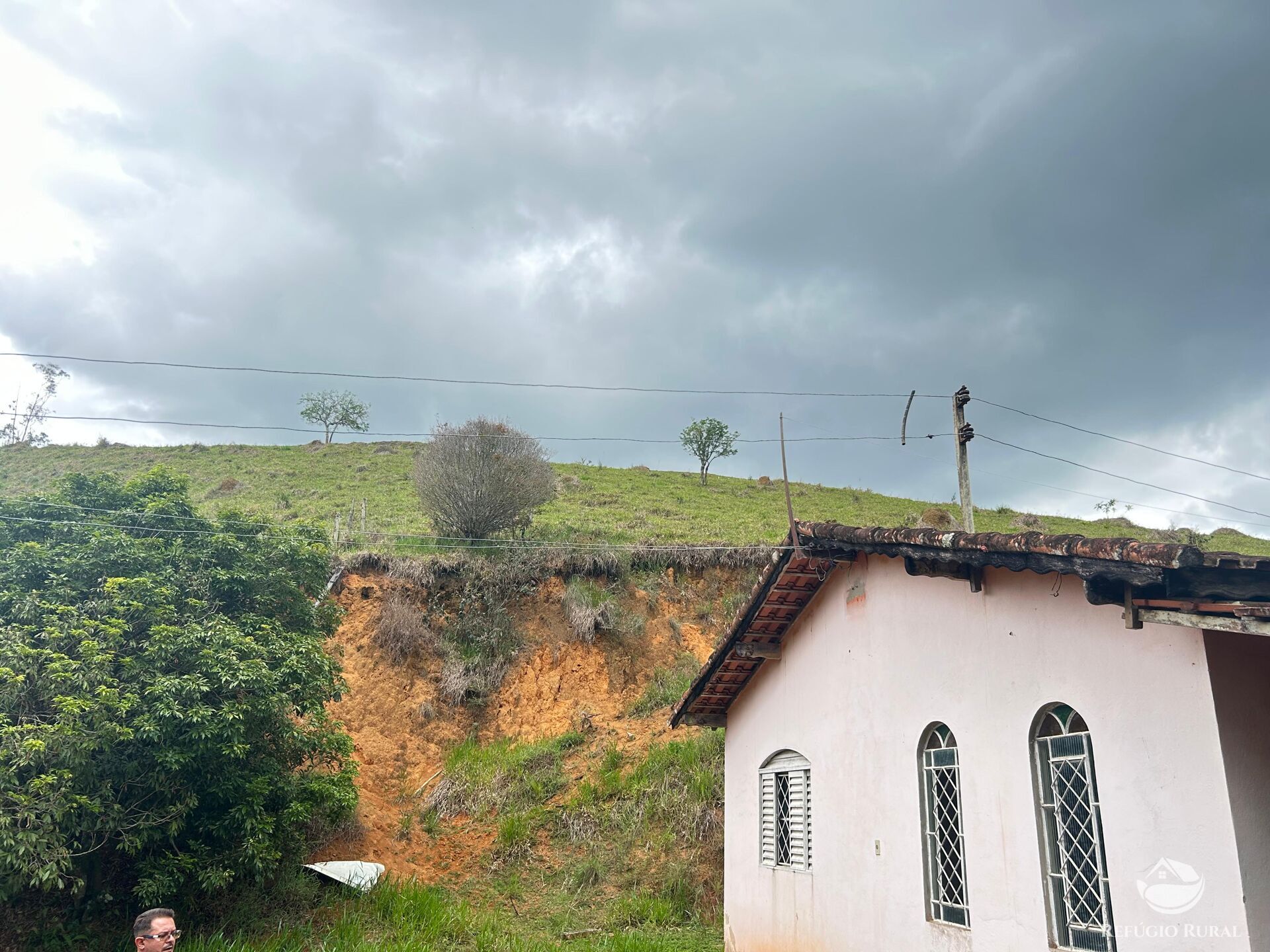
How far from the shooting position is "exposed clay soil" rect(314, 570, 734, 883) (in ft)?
52.8

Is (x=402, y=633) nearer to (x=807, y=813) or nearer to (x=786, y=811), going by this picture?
(x=786, y=811)

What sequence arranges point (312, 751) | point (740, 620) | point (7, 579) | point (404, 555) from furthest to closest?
point (404, 555) → point (312, 751) → point (7, 579) → point (740, 620)

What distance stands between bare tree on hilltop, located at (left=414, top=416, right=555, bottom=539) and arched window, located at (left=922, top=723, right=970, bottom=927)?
17761 millimetres

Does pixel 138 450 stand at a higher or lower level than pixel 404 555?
higher

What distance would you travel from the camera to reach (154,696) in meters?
10.6

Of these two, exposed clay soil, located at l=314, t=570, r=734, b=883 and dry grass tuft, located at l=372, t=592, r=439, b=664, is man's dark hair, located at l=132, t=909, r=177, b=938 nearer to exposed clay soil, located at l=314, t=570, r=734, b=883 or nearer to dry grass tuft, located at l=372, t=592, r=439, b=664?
exposed clay soil, located at l=314, t=570, r=734, b=883

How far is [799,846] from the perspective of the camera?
9.65m

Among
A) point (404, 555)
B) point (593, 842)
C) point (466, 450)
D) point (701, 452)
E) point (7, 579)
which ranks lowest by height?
point (593, 842)

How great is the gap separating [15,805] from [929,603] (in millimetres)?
9815

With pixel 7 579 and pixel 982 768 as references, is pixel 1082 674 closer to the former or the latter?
pixel 982 768

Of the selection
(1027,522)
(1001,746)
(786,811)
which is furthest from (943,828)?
(1027,522)

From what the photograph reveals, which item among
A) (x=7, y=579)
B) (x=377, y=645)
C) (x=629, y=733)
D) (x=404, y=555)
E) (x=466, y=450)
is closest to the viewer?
(x=7, y=579)

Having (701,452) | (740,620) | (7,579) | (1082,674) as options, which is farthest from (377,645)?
(701,452)

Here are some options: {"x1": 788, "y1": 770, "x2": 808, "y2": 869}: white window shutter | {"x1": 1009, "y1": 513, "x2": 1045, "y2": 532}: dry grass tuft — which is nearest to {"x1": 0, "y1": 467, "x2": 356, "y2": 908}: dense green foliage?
{"x1": 788, "y1": 770, "x2": 808, "y2": 869}: white window shutter
